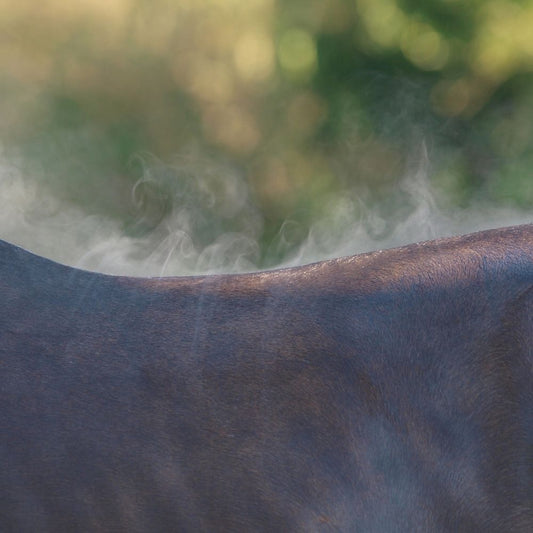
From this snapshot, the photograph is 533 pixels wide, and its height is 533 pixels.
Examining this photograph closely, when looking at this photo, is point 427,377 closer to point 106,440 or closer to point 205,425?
point 205,425

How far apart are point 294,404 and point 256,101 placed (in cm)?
172

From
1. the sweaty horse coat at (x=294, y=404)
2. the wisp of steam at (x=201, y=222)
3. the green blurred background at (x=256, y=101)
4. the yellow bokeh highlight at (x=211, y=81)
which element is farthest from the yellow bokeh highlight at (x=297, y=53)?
the sweaty horse coat at (x=294, y=404)

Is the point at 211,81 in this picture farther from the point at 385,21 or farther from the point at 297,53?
the point at 385,21

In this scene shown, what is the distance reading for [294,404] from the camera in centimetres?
108

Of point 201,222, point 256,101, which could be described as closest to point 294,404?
point 201,222

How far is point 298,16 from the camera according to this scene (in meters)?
2.65

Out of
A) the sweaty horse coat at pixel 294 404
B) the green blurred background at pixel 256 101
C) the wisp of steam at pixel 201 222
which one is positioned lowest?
the sweaty horse coat at pixel 294 404

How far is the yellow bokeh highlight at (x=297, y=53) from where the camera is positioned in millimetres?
2639

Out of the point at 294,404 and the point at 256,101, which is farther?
the point at 256,101

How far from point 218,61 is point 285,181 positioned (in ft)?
1.22

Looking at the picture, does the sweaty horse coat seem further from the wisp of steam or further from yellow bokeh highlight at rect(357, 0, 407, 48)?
yellow bokeh highlight at rect(357, 0, 407, 48)

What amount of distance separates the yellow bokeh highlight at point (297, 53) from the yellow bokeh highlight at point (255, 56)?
0.11ft

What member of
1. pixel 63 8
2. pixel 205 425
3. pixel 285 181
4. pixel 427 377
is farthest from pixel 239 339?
pixel 63 8

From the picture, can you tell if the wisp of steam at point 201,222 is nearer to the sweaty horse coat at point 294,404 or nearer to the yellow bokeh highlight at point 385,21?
the yellow bokeh highlight at point 385,21
